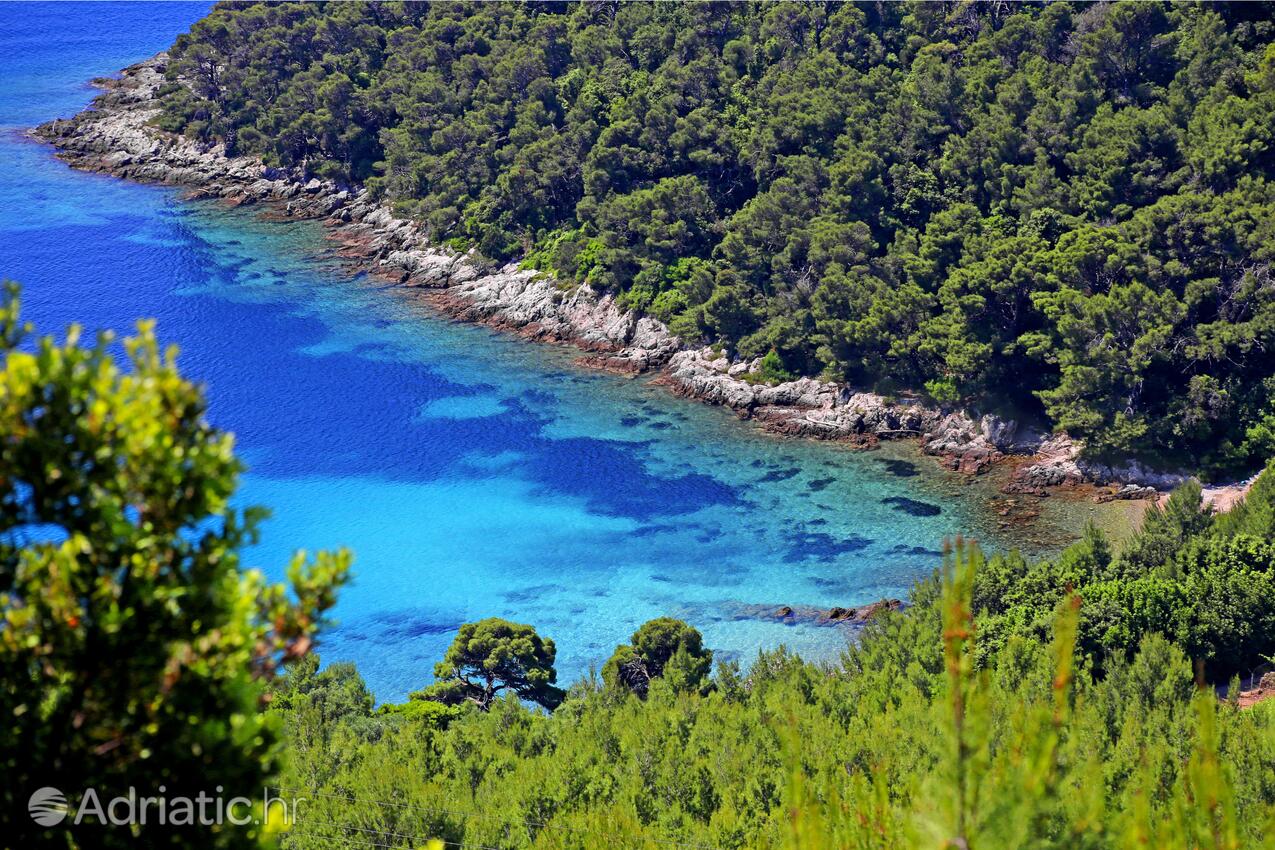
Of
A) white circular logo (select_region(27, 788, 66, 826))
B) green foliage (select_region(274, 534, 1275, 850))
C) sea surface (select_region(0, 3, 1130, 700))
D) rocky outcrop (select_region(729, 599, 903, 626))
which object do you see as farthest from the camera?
sea surface (select_region(0, 3, 1130, 700))

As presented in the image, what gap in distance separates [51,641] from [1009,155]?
58452 mm

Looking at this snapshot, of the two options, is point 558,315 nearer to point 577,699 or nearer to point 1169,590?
point 577,699

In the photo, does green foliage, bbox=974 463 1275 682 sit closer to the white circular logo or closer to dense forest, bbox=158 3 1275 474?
dense forest, bbox=158 3 1275 474

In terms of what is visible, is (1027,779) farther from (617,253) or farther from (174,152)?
(174,152)

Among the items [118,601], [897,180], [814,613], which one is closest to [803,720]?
[814,613]

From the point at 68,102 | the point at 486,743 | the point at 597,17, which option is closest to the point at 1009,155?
the point at 597,17

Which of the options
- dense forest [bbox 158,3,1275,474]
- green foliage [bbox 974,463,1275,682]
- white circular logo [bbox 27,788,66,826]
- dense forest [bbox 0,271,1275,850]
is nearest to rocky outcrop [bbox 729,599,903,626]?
dense forest [bbox 0,271,1275,850]

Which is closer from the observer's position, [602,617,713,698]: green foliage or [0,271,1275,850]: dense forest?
[0,271,1275,850]: dense forest

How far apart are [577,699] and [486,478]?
2053 cm

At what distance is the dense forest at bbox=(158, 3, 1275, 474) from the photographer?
4988 cm

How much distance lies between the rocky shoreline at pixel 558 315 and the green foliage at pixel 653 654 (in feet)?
59.0

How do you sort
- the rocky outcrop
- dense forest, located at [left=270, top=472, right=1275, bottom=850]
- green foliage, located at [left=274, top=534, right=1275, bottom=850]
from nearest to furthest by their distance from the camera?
green foliage, located at [left=274, top=534, right=1275, bottom=850], dense forest, located at [left=270, top=472, right=1275, bottom=850], the rocky outcrop

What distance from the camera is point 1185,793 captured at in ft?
72.5

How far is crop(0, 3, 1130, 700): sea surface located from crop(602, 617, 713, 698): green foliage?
3312 millimetres
